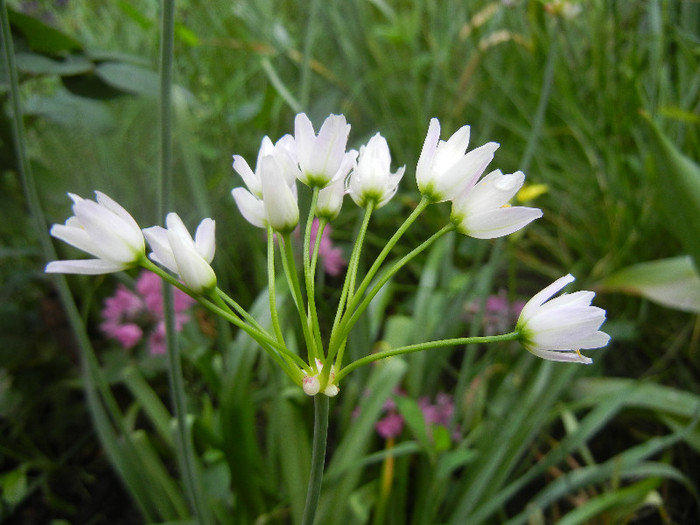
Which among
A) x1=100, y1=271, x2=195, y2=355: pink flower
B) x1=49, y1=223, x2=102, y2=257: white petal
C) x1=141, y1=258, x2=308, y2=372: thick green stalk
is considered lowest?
x1=141, y1=258, x2=308, y2=372: thick green stalk

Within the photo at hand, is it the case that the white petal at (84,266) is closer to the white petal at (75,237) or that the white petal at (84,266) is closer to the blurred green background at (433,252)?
the white petal at (75,237)

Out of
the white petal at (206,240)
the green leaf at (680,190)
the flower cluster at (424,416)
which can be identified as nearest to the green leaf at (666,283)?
the green leaf at (680,190)

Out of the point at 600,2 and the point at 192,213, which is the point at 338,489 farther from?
the point at 600,2

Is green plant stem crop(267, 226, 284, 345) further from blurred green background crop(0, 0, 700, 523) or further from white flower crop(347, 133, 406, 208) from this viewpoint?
blurred green background crop(0, 0, 700, 523)

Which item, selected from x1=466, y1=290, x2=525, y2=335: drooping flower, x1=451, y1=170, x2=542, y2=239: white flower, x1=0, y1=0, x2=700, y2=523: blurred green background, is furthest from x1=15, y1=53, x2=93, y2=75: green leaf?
x1=466, y1=290, x2=525, y2=335: drooping flower

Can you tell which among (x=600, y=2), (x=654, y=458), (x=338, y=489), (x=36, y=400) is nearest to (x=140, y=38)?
(x=36, y=400)

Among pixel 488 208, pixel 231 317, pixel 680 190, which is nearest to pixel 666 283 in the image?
pixel 680 190

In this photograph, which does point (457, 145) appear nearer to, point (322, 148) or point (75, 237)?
point (322, 148)
